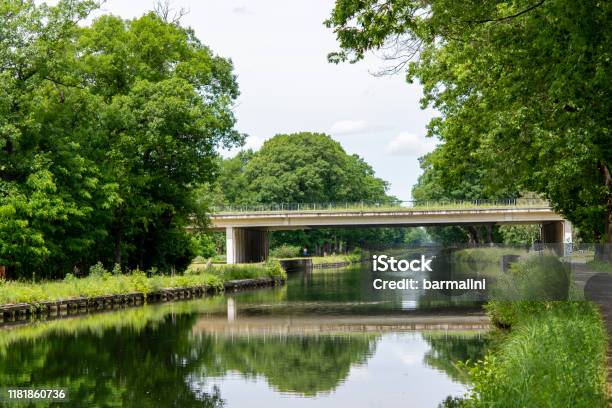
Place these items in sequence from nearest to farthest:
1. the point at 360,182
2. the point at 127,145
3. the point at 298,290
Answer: the point at 127,145
the point at 298,290
the point at 360,182

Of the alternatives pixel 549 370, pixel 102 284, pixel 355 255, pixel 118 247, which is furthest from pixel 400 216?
pixel 549 370

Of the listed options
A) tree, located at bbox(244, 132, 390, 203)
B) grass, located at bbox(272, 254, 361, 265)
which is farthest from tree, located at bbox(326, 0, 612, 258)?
tree, located at bbox(244, 132, 390, 203)

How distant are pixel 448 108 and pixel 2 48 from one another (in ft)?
66.6

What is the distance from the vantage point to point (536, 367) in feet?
41.0

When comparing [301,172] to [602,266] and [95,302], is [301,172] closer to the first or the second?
[95,302]

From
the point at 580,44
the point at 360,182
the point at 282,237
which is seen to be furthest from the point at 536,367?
the point at 360,182

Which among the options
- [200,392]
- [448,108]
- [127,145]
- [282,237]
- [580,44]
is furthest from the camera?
[282,237]

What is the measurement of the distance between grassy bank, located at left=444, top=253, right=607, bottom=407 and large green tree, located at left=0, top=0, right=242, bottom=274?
2555cm

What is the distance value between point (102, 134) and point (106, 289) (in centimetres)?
997

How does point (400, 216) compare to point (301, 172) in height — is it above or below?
below

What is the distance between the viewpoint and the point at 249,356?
2261cm

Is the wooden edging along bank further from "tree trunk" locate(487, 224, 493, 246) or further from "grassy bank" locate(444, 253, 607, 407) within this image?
"tree trunk" locate(487, 224, 493, 246)

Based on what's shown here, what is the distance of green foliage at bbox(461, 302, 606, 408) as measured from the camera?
1080cm

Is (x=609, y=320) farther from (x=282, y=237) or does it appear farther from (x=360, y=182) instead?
(x=360, y=182)
